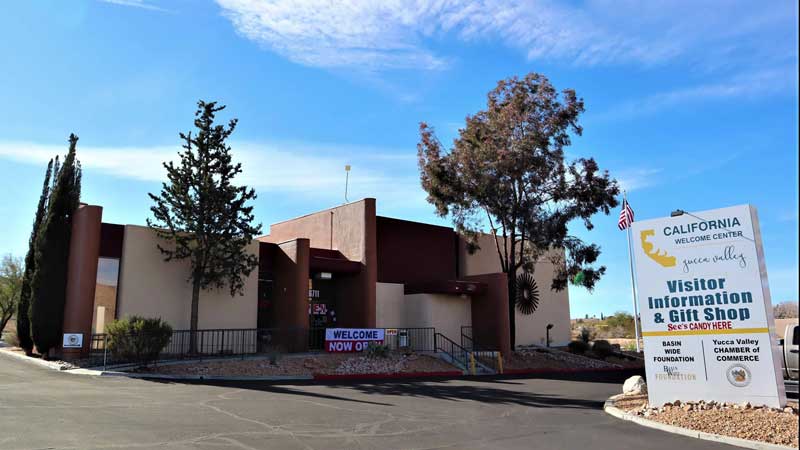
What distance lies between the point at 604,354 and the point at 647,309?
67.7ft

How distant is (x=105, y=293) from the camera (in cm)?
2231

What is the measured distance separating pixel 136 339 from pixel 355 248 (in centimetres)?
1177

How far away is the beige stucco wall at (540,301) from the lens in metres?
34.3

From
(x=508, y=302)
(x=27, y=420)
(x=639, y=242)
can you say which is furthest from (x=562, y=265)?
(x=27, y=420)

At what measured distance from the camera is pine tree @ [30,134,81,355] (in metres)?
21.0

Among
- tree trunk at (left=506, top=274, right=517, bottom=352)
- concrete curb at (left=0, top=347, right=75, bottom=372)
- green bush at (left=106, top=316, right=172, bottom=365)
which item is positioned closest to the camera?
green bush at (left=106, top=316, right=172, bottom=365)

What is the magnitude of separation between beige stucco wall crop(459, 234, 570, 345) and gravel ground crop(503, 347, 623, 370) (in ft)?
9.69

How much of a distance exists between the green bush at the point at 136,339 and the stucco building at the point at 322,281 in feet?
10.9

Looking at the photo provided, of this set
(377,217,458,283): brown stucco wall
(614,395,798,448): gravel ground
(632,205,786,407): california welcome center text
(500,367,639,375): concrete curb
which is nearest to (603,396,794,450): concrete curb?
(614,395,798,448): gravel ground

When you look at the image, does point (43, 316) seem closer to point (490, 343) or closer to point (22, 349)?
point (22, 349)

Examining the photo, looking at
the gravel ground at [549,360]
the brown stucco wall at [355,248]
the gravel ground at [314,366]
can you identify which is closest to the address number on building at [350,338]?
the gravel ground at [314,366]

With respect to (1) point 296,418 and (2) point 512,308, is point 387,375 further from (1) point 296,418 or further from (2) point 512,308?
(2) point 512,308

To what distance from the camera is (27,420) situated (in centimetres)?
984

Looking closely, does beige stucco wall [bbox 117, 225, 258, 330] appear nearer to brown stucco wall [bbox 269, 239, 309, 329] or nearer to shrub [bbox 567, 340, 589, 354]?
brown stucco wall [bbox 269, 239, 309, 329]
